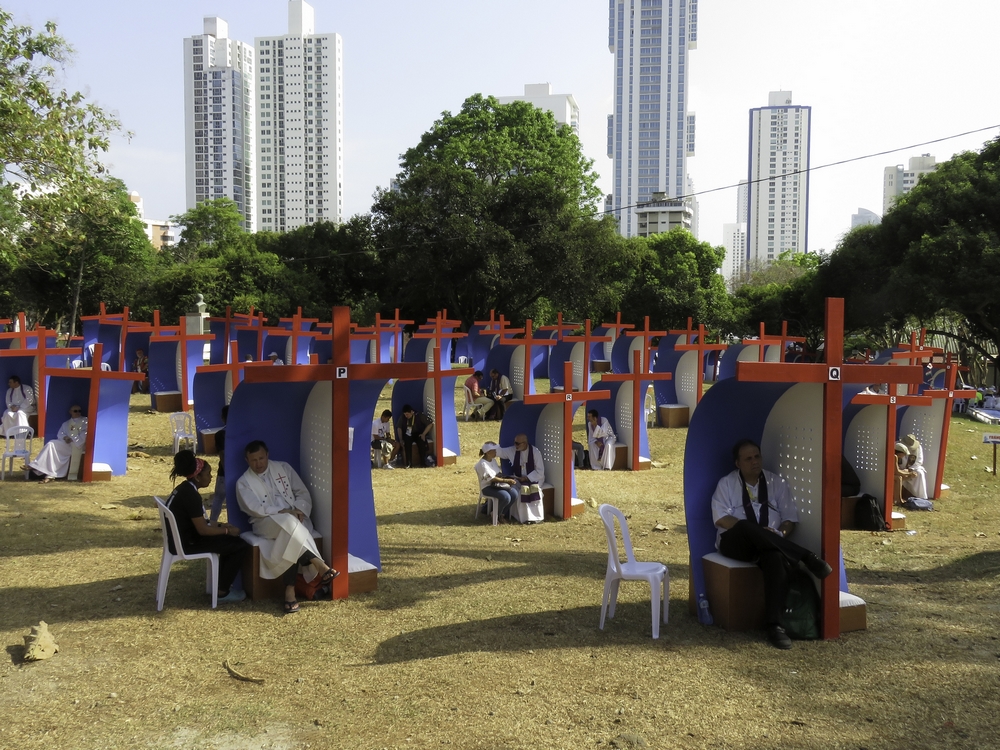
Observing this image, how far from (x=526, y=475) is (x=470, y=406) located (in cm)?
946

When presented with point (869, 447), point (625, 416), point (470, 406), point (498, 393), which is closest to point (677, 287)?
point (498, 393)

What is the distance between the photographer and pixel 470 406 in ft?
64.4

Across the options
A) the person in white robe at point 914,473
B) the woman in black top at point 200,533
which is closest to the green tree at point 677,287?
the person in white robe at point 914,473

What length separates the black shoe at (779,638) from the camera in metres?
5.66

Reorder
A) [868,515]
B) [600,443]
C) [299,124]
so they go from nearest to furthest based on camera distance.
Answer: [868,515] → [600,443] → [299,124]

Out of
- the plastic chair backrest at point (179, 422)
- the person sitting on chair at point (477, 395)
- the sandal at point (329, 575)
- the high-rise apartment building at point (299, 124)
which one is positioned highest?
the high-rise apartment building at point (299, 124)

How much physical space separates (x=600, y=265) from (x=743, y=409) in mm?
27421

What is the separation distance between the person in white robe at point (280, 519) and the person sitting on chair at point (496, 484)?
325 centimetres

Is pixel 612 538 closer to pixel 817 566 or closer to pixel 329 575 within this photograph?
pixel 817 566

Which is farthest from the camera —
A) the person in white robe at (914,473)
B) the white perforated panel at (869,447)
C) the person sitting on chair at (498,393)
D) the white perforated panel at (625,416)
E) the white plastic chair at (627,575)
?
the person sitting on chair at (498,393)

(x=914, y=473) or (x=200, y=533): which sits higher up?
(x=200, y=533)

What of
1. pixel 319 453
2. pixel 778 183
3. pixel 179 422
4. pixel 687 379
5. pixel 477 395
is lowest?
pixel 179 422

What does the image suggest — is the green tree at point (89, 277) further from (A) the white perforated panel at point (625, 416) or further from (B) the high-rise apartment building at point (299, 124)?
(B) the high-rise apartment building at point (299, 124)

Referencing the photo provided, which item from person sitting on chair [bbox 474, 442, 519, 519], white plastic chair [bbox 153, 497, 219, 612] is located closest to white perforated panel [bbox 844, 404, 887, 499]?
person sitting on chair [bbox 474, 442, 519, 519]
